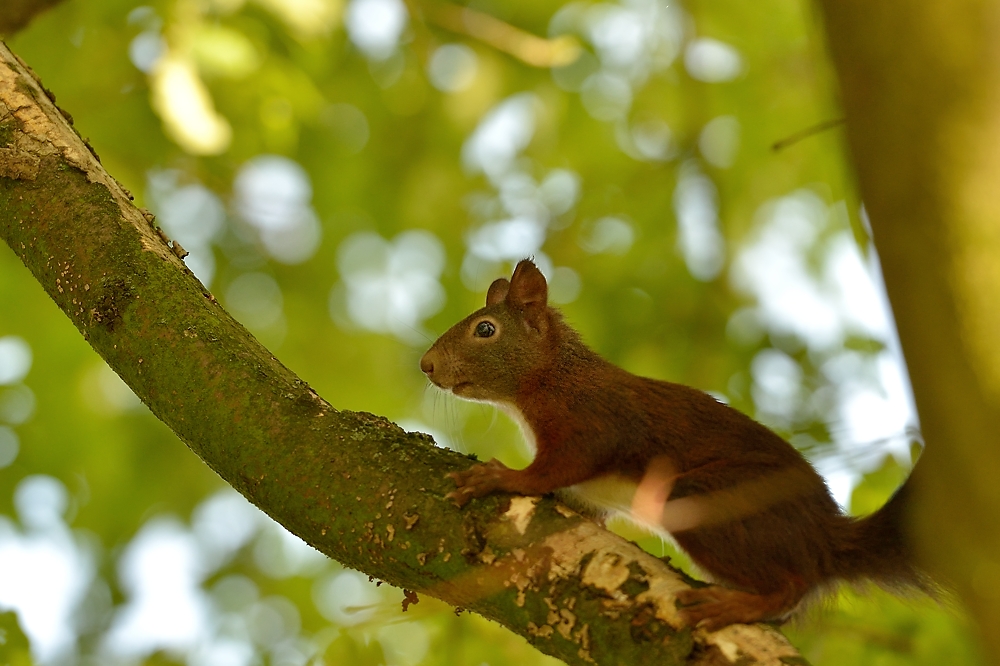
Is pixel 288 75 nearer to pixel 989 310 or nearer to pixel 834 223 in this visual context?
pixel 834 223

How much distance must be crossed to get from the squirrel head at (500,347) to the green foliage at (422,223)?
0.57 metres

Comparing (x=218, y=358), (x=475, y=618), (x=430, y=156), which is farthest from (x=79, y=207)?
(x=430, y=156)

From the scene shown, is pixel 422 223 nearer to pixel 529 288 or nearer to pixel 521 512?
pixel 529 288

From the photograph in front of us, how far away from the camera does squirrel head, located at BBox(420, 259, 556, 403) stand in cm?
360

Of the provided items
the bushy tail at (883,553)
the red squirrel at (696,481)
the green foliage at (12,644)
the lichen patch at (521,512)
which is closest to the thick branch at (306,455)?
the lichen patch at (521,512)

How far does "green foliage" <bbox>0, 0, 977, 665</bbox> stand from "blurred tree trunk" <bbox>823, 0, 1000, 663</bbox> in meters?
2.52

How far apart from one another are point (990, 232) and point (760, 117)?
4760 mm

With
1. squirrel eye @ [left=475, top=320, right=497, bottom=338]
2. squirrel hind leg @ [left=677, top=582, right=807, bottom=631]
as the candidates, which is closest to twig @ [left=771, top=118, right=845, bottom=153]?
squirrel hind leg @ [left=677, top=582, right=807, bottom=631]

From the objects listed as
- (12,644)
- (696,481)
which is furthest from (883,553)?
(12,644)

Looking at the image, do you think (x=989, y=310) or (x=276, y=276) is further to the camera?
(x=276, y=276)

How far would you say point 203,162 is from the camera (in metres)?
→ 5.82

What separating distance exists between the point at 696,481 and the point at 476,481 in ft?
2.71

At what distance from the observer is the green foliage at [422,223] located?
429cm

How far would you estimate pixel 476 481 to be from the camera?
2.36 meters
